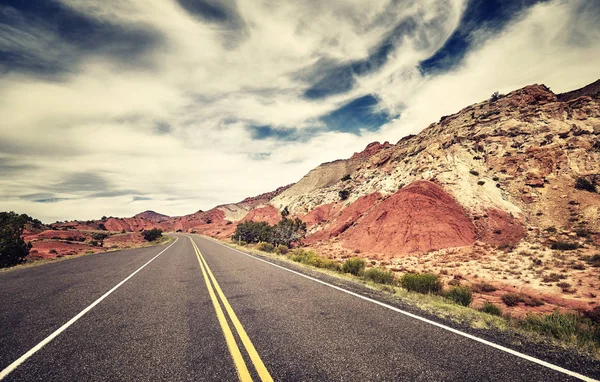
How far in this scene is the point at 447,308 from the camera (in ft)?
21.5

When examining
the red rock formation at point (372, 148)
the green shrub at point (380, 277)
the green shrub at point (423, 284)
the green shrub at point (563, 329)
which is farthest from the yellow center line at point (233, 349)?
the red rock formation at point (372, 148)

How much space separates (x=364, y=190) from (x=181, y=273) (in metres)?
42.9

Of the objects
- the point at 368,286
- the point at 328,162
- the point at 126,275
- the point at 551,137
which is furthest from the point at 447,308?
the point at 328,162

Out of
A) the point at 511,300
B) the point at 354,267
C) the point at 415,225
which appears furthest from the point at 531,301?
the point at 415,225

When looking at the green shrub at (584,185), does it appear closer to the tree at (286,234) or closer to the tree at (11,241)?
the tree at (286,234)

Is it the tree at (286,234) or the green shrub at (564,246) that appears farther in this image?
the tree at (286,234)

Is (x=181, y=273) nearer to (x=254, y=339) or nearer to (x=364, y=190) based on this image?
(x=254, y=339)

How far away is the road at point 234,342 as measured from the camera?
336 centimetres

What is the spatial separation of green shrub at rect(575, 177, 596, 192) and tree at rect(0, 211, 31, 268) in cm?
5732

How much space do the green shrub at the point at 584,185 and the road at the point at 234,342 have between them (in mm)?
35414

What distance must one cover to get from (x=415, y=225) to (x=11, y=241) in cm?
4210

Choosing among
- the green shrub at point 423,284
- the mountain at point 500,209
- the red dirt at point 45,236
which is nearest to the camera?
the green shrub at point 423,284

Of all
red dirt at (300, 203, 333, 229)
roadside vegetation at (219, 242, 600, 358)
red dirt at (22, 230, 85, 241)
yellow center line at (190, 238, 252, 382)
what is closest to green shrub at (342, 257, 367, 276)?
roadside vegetation at (219, 242, 600, 358)

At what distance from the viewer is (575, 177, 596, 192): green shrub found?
26.4 m
